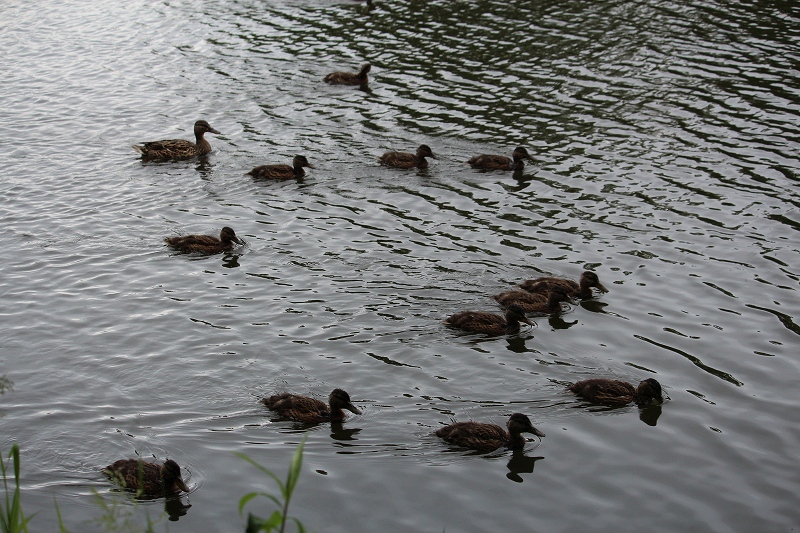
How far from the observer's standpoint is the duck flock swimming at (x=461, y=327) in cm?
822

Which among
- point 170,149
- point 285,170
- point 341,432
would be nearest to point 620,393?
point 341,432

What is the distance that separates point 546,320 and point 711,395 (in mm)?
2324

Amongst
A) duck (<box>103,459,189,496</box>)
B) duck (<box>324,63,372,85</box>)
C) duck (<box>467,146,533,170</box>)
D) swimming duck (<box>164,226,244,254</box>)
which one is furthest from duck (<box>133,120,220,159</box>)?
duck (<box>103,459,189,496</box>)

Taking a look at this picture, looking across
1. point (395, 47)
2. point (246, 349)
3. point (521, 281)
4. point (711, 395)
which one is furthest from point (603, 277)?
point (395, 47)

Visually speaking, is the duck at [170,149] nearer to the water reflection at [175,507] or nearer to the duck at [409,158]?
the duck at [409,158]

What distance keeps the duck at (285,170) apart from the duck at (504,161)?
2979 mm

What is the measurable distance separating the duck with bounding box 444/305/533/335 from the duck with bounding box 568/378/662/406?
163cm

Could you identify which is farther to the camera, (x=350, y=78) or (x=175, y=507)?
(x=350, y=78)

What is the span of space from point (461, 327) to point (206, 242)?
4.03 meters

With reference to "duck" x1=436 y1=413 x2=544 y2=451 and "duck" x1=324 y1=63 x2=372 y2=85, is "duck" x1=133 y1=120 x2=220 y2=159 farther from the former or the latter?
"duck" x1=436 y1=413 x2=544 y2=451

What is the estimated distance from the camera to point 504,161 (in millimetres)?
15695

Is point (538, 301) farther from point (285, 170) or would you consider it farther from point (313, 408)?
point (285, 170)

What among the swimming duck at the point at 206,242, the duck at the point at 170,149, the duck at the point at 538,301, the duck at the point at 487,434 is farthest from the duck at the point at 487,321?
the duck at the point at 170,149

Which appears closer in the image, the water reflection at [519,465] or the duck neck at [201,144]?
the water reflection at [519,465]
